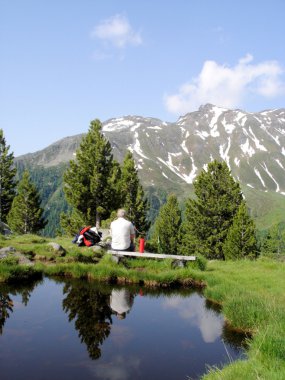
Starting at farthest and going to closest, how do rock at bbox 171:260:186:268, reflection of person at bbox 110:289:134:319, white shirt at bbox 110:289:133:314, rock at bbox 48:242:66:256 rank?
rock at bbox 48:242:66:256, rock at bbox 171:260:186:268, white shirt at bbox 110:289:133:314, reflection of person at bbox 110:289:134:319

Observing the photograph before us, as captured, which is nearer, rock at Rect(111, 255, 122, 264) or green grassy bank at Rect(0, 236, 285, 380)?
green grassy bank at Rect(0, 236, 285, 380)

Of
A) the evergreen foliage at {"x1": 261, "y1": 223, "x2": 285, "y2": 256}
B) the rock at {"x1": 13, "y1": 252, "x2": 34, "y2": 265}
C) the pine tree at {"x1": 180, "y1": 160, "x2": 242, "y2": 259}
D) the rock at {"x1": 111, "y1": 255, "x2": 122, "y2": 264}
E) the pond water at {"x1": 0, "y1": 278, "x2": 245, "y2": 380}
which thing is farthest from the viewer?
the evergreen foliage at {"x1": 261, "y1": 223, "x2": 285, "y2": 256}

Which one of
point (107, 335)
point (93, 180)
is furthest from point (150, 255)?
point (93, 180)

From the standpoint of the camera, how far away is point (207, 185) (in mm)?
59344

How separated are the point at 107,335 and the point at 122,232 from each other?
8075mm

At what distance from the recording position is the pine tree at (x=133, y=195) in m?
71.2

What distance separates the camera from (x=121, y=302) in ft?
38.6

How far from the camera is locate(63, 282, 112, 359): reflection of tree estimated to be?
8508 mm

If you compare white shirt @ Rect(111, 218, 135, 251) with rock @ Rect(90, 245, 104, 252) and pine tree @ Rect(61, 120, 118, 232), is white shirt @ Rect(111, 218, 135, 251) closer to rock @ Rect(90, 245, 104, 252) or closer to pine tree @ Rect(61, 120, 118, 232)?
rock @ Rect(90, 245, 104, 252)

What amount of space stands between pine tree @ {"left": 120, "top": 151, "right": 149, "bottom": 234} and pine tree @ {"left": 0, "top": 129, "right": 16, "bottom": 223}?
78.0 feet

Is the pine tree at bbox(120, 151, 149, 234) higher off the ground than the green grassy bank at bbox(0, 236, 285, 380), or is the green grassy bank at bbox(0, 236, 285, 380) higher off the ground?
the pine tree at bbox(120, 151, 149, 234)

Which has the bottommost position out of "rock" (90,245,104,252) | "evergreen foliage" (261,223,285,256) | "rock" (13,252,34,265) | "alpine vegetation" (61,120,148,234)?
"evergreen foliage" (261,223,285,256)

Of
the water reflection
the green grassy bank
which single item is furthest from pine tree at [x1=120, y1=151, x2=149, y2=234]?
the water reflection

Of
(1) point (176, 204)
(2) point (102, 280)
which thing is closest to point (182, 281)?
(2) point (102, 280)
